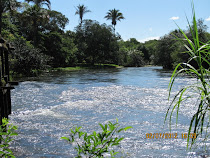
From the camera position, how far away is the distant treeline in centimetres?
2693

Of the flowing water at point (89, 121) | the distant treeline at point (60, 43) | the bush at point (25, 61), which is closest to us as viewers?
the flowing water at point (89, 121)

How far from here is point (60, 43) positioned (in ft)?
140

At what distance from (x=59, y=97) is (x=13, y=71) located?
14389 mm

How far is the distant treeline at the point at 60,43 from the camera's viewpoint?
88.4ft

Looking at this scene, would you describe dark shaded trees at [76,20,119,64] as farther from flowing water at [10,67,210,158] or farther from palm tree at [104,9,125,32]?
flowing water at [10,67,210,158]

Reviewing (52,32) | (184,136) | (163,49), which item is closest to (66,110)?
(184,136)

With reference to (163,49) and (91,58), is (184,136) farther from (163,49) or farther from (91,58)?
(91,58)
